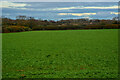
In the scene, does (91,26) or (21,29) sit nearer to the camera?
(21,29)

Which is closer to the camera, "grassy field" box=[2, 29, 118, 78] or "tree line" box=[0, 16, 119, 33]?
"grassy field" box=[2, 29, 118, 78]

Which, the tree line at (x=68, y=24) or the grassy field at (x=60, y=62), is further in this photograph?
the tree line at (x=68, y=24)

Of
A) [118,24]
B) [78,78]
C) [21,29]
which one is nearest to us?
[78,78]

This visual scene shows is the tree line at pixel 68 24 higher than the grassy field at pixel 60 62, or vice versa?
the tree line at pixel 68 24

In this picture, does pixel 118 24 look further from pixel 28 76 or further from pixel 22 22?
pixel 28 76

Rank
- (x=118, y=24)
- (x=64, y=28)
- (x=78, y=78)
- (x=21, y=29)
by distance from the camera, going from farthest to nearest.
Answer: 1. (x=64, y=28)
2. (x=118, y=24)
3. (x=21, y=29)
4. (x=78, y=78)

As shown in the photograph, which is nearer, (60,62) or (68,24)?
(60,62)

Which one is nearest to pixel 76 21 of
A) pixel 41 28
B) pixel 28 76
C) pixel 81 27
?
pixel 81 27

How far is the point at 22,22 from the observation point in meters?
61.5

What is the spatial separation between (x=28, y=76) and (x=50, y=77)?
2.88 ft

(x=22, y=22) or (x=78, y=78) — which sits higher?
(x=22, y=22)

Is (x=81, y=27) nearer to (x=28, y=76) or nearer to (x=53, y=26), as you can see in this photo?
(x=53, y=26)

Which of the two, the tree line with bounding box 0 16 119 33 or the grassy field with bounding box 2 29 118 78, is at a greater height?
the tree line with bounding box 0 16 119 33

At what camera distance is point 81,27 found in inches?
2660
